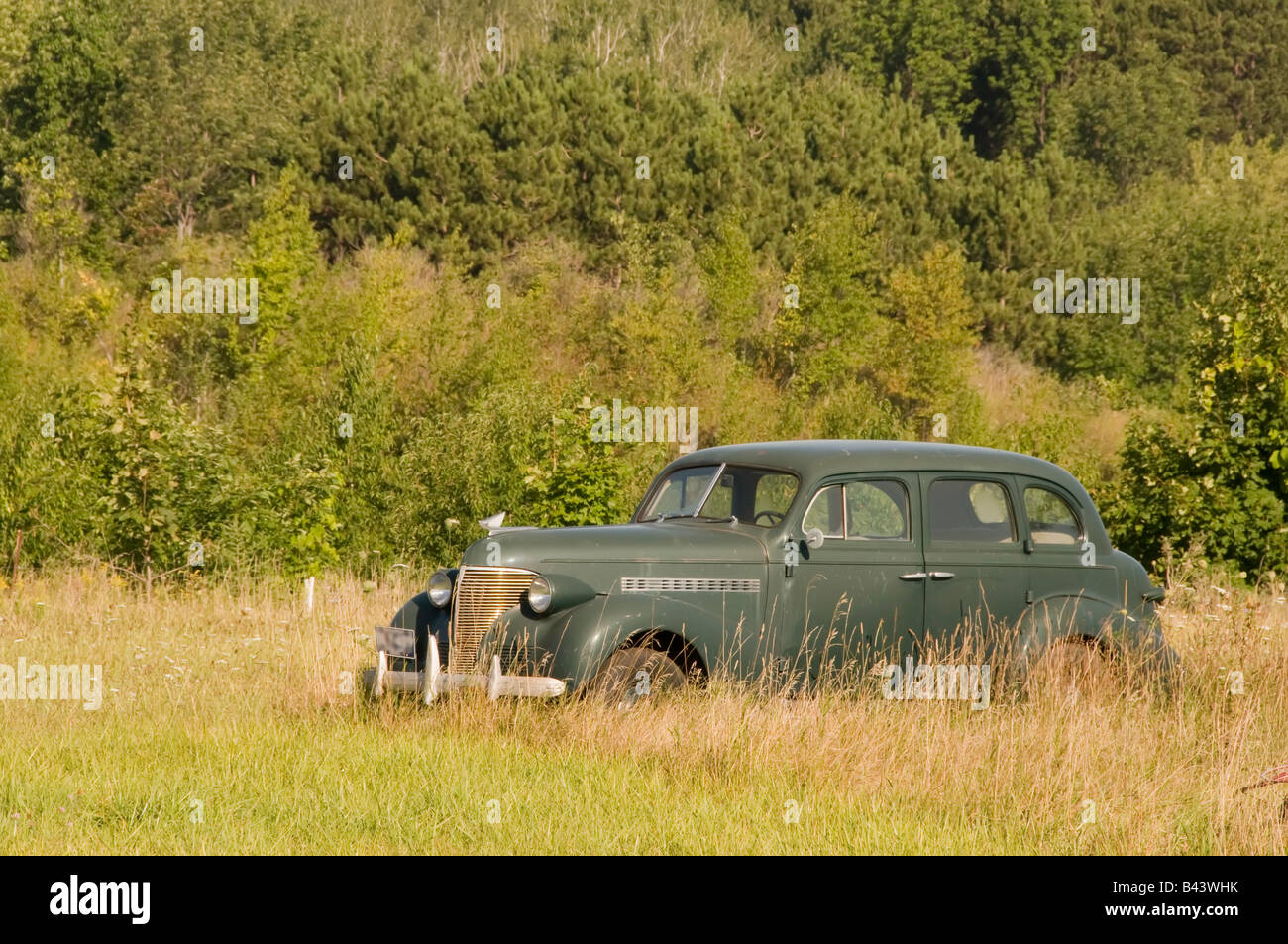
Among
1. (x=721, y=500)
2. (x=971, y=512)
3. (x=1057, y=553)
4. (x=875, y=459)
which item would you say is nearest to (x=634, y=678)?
(x=721, y=500)

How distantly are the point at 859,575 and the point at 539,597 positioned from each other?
199cm

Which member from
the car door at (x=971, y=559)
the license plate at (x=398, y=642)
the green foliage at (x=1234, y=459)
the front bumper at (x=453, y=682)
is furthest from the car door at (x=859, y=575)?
the green foliage at (x=1234, y=459)

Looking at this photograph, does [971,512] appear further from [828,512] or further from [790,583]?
[790,583]

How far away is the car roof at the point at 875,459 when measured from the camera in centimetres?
923

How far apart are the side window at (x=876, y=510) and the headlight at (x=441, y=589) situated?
8.01ft

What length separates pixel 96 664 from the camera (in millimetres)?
10828

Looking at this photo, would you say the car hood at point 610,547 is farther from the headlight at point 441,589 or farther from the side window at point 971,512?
the side window at point 971,512

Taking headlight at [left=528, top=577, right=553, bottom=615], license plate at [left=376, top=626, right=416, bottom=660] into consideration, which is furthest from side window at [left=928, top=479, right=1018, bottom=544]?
license plate at [left=376, top=626, right=416, bottom=660]

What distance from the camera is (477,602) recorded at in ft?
28.0

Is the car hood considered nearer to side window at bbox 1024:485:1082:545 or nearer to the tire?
the tire

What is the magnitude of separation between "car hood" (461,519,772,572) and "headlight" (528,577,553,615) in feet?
0.43

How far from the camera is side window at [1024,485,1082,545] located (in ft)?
31.8

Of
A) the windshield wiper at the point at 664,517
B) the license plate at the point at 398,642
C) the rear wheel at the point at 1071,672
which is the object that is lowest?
the rear wheel at the point at 1071,672
